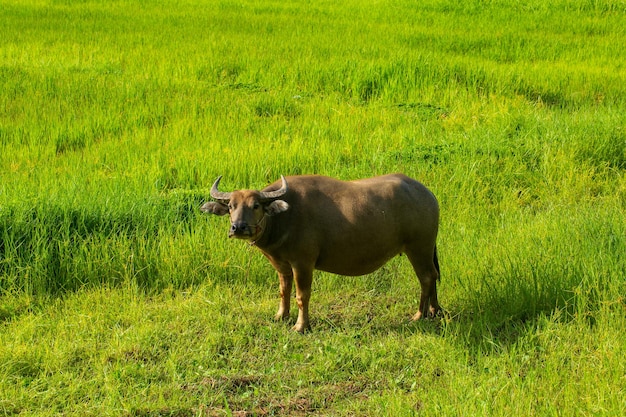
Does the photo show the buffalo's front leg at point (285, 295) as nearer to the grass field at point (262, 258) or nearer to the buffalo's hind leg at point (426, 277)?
the grass field at point (262, 258)

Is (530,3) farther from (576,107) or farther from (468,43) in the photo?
(576,107)

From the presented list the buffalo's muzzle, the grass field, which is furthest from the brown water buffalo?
the grass field

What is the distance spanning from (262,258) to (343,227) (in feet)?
3.70

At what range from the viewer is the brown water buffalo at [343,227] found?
4.27 meters

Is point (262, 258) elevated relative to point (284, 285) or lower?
lower

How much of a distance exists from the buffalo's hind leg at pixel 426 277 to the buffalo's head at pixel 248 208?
93 centimetres

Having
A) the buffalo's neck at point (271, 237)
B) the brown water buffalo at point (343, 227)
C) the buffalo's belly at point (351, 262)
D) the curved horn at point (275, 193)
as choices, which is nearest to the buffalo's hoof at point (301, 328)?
the brown water buffalo at point (343, 227)

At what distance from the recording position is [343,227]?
4.35m

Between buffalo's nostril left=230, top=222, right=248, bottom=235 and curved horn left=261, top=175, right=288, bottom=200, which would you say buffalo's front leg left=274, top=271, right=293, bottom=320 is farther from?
buffalo's nostril left=230, top=222, right=248, bottom=235

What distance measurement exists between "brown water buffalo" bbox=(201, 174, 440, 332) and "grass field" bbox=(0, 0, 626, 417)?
0.38m

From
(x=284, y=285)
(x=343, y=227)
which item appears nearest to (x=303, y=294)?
(x=284, y=285)

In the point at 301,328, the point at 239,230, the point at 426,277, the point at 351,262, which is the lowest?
the point at 301,328

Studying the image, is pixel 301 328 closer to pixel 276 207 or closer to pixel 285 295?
pixel 285 295

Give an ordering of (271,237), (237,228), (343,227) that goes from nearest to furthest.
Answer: (237,228) → (271,237) → (343,227)
